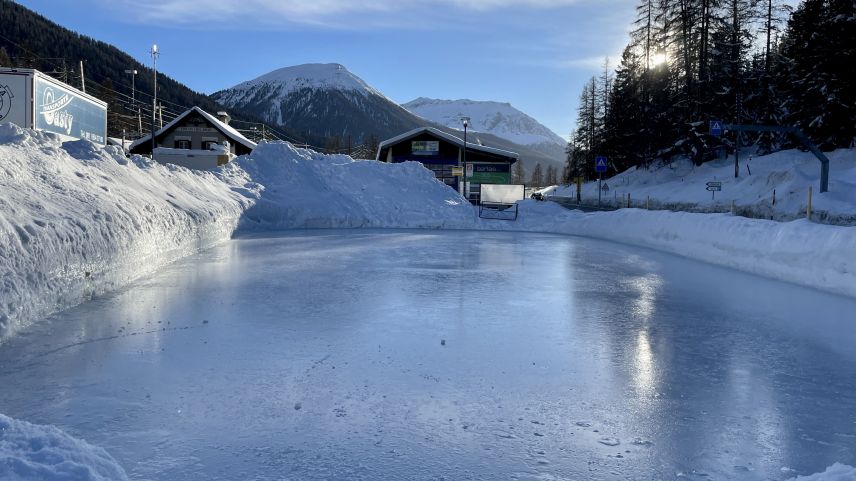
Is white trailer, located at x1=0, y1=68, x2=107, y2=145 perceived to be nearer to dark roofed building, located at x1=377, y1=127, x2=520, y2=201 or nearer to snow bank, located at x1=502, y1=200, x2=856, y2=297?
snow bank, located at x1=502, y1=200, x2=856, y2=297

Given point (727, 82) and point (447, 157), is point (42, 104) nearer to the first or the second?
point (447, 157)

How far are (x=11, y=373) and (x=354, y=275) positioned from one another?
232 inches

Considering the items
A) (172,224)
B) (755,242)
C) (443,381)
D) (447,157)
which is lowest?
(443,381)

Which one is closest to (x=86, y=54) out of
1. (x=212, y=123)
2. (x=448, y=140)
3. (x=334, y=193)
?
(x=212, y=123)

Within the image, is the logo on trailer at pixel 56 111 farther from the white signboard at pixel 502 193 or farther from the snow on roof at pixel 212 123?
the snow on roof at pixel 212 123

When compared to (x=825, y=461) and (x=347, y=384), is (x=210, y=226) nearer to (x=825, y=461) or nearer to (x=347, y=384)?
(x=347, y=384)

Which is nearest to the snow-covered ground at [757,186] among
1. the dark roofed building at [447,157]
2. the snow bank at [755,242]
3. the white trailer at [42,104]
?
the snow bank at [755,242]

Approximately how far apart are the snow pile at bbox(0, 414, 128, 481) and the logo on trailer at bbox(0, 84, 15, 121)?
18943 millimetres

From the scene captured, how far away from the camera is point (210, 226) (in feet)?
48.4

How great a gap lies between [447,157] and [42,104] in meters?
29.6

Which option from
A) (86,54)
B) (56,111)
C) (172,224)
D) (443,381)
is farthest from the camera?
(86,54)

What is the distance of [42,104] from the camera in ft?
60.3

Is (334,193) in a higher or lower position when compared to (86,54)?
lower

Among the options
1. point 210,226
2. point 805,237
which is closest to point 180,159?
point 210,226
